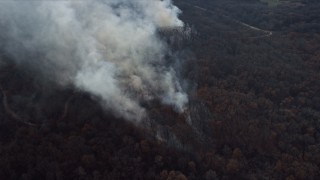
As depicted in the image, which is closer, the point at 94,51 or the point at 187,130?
the point at 187,130

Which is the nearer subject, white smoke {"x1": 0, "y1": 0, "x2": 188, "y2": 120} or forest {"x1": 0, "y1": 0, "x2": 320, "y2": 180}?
forest {"x1": 0, "y1": 0, "x2": 320, "y2": 180}

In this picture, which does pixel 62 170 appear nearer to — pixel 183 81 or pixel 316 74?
pixel 183 81

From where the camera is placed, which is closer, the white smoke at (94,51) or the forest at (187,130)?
the forest at (187,130)

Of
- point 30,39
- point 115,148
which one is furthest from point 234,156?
point 30,39
